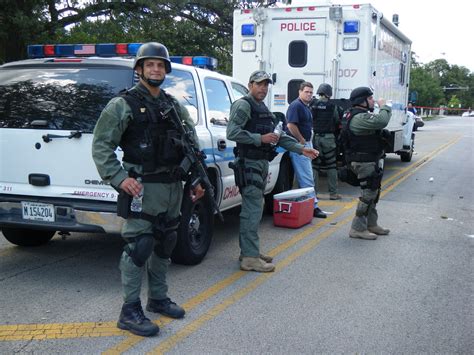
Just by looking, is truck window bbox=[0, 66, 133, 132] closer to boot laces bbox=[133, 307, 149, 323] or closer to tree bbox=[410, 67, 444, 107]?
boot laces bbox=[133, 307, 149, 323]

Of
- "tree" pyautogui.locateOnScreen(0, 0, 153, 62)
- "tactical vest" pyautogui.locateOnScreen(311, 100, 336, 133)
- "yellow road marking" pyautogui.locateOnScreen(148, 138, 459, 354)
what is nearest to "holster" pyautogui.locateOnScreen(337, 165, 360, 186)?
"yellow road marking" pyautogui.locateOnScreen(148, 138, 459, 354)

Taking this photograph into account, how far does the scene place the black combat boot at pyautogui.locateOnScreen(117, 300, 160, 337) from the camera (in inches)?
150

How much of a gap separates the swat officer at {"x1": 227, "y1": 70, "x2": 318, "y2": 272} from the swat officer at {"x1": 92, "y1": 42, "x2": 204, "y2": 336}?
1.32 metres

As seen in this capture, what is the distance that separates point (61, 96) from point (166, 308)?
2128 mm

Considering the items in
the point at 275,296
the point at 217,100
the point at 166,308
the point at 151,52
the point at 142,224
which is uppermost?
the point at 151,52

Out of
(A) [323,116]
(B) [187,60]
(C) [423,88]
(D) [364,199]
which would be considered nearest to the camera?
(B) [187,60]

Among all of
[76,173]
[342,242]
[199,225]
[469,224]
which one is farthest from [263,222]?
[76,173]

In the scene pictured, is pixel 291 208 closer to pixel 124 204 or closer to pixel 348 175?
pixel 348 175

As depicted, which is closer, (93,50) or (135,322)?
(135,322)

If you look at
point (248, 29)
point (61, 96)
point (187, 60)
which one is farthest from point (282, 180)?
point (248, 29)

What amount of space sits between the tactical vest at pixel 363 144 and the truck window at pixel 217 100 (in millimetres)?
1517

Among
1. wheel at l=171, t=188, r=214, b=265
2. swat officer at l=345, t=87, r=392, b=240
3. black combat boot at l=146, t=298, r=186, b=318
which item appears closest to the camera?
black combat boot at l=146, t=298, r=186, b=318

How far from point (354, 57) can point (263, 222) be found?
14.1 feet

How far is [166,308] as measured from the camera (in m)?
4.18
